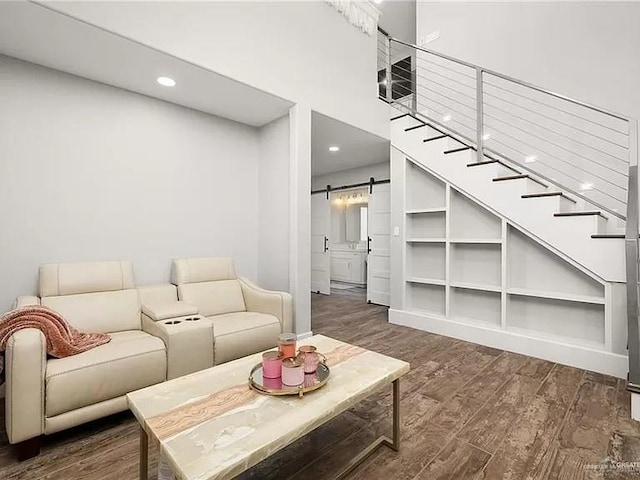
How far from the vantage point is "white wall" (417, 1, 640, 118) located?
313cm

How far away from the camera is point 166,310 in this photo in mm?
2391

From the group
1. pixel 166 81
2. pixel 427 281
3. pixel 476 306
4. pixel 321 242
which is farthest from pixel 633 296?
pixel 321 242

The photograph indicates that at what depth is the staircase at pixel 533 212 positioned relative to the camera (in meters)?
2.55

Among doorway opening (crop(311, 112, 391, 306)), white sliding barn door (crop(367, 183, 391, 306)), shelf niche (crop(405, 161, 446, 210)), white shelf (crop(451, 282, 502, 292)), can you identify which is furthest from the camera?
white sliding barn door (crop(367, 183, 391, 306))

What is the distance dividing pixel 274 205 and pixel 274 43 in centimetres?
161

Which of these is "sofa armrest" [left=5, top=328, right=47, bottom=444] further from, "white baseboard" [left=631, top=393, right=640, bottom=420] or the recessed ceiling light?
"white baseboard" [left=631, top=393, right=640, bottom=420]

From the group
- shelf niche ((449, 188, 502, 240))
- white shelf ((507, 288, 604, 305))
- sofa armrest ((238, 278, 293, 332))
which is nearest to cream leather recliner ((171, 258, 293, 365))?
sofa armrest ((238, 278, 293, 332))

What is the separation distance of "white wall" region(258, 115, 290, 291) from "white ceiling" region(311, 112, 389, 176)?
0.49 m

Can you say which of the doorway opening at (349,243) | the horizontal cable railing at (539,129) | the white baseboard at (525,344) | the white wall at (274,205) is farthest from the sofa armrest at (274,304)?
the doorway opening at (349,243)

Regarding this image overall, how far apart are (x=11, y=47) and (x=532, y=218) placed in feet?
14.7

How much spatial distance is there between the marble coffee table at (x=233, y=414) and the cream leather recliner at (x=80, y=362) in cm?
64

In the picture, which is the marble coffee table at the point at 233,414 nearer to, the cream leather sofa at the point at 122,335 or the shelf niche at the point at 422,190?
the cream leather sofa at the point at 122,335

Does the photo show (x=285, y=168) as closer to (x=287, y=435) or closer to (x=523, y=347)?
(x=287, y=435)

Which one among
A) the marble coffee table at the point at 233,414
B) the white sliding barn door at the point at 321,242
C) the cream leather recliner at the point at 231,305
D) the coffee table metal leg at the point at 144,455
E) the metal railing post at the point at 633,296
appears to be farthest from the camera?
the white sliding barn door at the point at 321,242
